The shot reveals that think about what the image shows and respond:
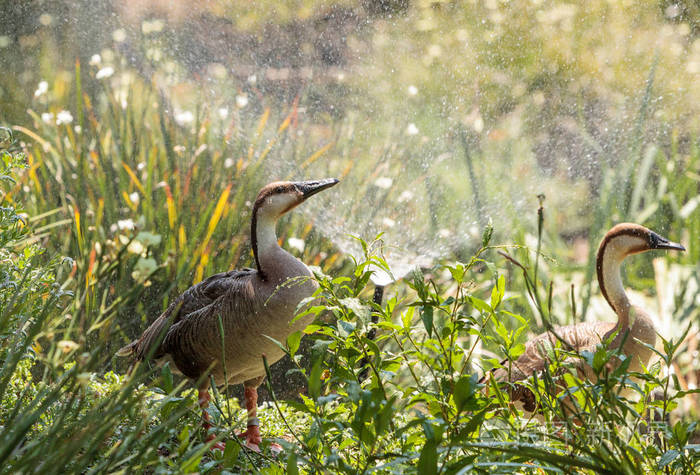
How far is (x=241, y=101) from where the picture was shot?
4781mm

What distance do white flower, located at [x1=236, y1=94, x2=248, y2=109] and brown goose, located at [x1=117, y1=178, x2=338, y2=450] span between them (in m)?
2.33

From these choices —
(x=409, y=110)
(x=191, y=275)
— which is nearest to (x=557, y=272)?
(x=409, y=110)

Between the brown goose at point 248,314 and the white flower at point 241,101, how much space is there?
233cm

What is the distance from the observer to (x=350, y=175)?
4598 mm

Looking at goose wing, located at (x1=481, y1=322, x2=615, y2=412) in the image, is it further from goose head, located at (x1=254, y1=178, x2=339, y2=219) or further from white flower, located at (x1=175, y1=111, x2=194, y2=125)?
white flower, located at (x1=175, y1=111, x2=194, y2=125)

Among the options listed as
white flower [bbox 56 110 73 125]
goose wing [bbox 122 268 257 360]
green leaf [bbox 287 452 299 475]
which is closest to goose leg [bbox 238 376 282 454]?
goose wing [bbox 122 268 257 360]

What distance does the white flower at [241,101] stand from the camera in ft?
15.6

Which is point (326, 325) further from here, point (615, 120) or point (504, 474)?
point (615, 120)

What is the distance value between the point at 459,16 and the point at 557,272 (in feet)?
8.75

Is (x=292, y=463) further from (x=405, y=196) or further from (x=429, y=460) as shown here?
(x=405, y=196)

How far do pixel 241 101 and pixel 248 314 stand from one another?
2717mm

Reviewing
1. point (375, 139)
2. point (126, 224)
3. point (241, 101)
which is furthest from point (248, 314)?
point (375, 139)

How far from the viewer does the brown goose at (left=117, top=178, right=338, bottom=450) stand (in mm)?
2322

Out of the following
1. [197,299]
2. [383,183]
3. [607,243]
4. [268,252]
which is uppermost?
[268,252]
